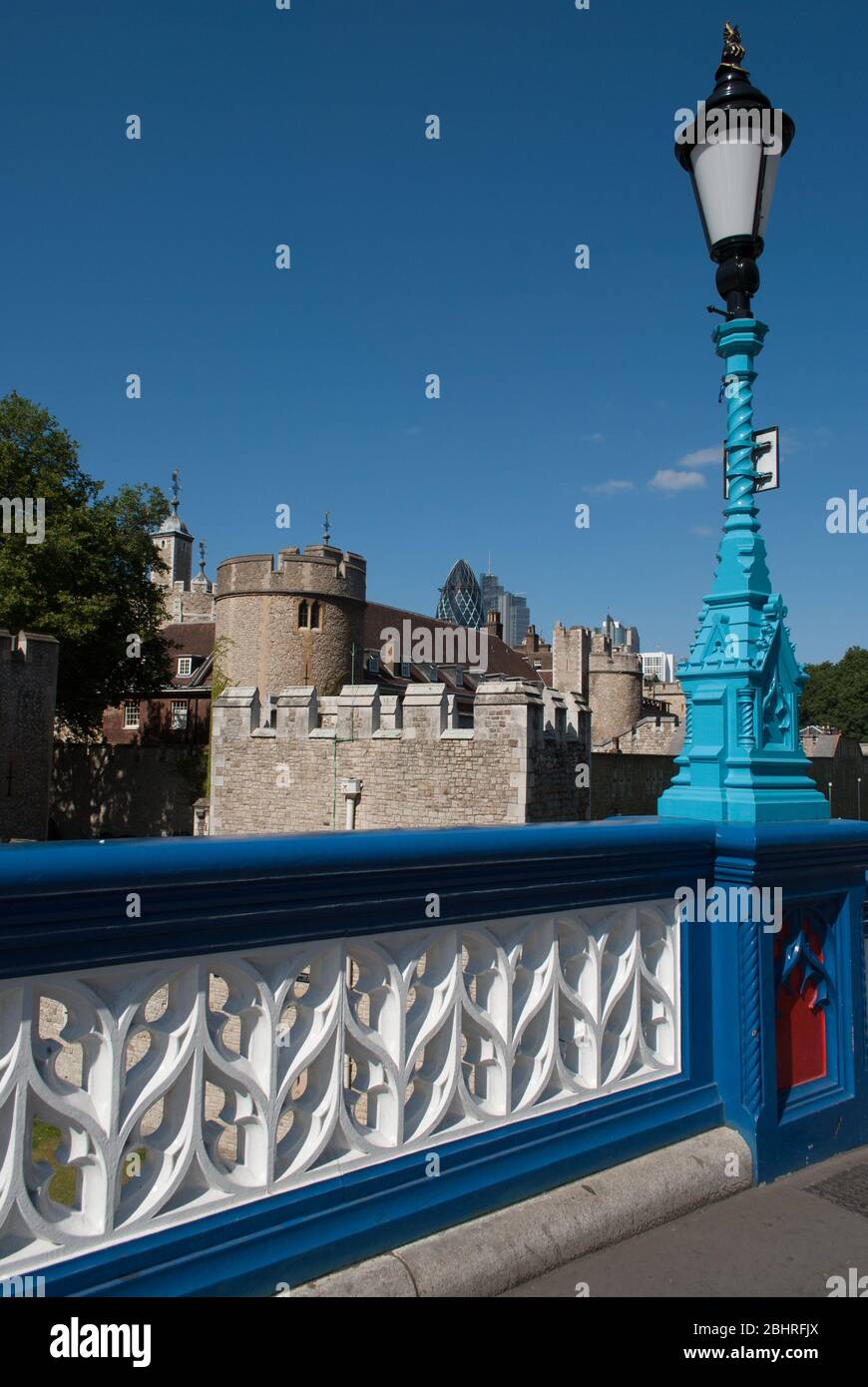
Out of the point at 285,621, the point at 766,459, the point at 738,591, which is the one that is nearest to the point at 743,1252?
the point at 738,591

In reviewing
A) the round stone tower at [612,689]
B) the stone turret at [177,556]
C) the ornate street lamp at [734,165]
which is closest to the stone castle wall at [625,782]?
the ornate street lamp at [734,165]

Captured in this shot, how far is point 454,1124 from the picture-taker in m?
2.60

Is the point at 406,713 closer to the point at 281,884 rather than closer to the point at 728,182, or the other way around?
the point at 728,182

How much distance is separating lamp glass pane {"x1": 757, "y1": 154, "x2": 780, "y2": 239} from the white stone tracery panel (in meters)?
2.72

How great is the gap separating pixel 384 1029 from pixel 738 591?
2.17 metres

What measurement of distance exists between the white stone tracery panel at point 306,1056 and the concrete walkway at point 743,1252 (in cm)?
41

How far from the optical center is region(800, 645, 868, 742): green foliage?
76.1m

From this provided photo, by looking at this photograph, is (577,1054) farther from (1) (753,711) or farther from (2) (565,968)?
(1) (753,711)

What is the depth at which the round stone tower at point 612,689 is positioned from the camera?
176 ft

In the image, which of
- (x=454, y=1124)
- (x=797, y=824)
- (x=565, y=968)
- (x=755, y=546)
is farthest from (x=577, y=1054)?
(x=755, y=546)

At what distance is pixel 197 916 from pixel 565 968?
1338 millimetres

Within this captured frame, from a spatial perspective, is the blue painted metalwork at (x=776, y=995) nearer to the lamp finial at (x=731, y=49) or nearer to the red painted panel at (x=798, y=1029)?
the red painted panel at (x=798, y=1029)

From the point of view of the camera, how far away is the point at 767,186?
148 inches

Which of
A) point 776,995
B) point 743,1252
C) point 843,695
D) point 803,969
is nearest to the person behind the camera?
point 743,1252
